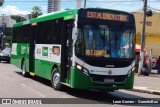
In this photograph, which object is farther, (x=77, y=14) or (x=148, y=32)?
(x=148, y=32)

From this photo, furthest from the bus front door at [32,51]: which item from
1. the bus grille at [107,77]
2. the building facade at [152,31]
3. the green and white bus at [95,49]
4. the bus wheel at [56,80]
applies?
the building facade at [152,31]

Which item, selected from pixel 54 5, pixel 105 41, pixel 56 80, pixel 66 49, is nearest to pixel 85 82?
pixel 105 41

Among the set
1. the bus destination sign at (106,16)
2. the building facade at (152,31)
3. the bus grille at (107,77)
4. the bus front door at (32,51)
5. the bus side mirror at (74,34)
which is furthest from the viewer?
the building facade at (152,31)

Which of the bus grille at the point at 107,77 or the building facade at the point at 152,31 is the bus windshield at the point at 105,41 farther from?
the building facade at the point at 152,31

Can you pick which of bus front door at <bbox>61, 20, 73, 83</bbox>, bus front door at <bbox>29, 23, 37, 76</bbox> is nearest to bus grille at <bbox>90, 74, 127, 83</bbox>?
bus front door at <bbox>61, 20, 73, 83</bbox>

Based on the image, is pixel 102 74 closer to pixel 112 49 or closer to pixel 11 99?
A: pixel 112 49

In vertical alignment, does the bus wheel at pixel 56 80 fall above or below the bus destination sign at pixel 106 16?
below

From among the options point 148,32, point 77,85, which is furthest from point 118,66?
point 148,32

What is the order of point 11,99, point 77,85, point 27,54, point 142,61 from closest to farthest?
point 11,99 < point 77,85 < point 27,54 < point 142,61

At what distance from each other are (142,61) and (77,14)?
16942 millimetres

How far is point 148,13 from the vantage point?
31.6 metres

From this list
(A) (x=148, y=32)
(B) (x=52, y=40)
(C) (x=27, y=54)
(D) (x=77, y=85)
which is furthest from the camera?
(A) (x=148, y=32)

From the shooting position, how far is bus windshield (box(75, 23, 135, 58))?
44.0 ft

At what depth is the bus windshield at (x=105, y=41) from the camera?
13.4 meters
